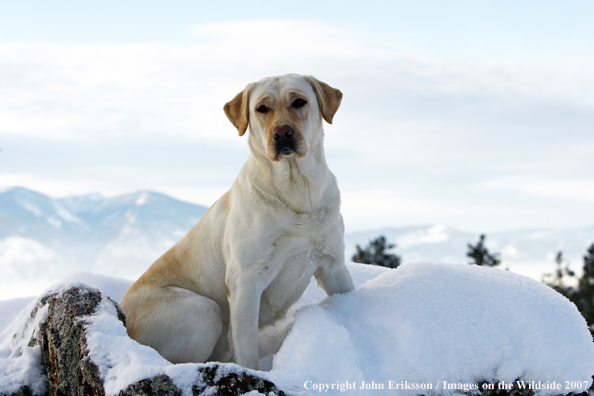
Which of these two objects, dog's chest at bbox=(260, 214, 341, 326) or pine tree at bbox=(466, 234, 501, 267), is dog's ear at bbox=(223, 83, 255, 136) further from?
pine tree at bbox=(466, 234, 501, 267)

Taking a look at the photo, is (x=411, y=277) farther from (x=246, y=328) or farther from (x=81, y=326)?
(x=81, y=326)

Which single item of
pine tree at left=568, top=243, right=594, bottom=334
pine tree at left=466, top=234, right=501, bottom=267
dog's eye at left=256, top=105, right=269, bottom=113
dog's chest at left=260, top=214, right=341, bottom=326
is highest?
dog's eye at left=256, top=105, right=269, bottom=113

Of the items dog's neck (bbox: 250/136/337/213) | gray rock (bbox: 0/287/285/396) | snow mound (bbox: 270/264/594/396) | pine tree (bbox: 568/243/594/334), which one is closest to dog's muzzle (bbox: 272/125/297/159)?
dog's neck (bbox: 250/136/337/213)

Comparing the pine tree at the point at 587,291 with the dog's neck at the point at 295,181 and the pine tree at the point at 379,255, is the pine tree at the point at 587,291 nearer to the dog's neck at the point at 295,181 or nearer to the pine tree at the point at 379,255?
the pine tree at the point at 379,255

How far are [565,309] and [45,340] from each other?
14.1 ft

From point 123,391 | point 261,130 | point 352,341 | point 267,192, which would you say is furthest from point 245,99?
point 123,391

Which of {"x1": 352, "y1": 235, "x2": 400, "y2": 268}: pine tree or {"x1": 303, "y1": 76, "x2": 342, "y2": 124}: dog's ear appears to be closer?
{"x1": 303, "y1": 76, "x2": 342, "y2": 124}: dog's ear

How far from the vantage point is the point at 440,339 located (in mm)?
3621

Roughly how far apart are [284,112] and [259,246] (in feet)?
3.68

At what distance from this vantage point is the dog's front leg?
12.8 ft

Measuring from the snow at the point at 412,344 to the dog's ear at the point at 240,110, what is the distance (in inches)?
67.4

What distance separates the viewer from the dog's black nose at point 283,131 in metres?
3.84

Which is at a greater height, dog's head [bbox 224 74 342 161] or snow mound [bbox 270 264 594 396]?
dog's head [bbox 224 74 342 161]

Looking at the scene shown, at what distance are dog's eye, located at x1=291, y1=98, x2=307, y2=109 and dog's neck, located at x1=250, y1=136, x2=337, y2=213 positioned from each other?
353mm
